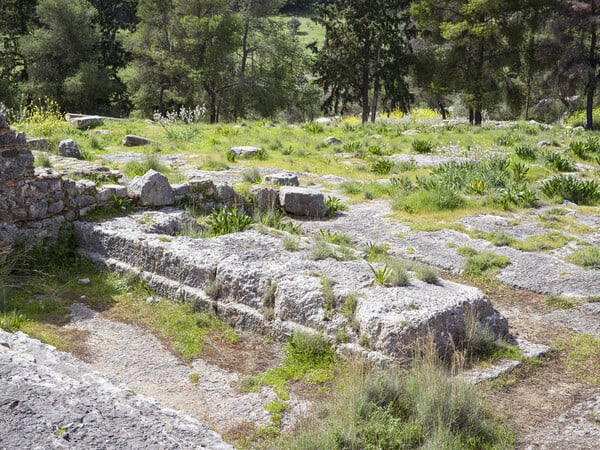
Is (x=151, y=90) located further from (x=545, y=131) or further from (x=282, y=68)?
(x=545, y=131)

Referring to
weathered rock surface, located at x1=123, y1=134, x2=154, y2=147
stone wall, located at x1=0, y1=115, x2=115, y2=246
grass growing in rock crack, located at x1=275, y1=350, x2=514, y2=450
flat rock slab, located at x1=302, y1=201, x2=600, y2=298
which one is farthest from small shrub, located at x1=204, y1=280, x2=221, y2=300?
weathered rock surface, located at x1=123, y1=134, x2=154, y2=147

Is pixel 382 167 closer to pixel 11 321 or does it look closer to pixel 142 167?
pixel 142 167

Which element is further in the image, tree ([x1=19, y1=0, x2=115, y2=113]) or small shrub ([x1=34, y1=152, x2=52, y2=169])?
tree ([x1=19, y1=0, x2=115, y2=113])

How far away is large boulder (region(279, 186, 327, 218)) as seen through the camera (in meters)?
11.5

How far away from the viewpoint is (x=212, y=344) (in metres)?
6.46

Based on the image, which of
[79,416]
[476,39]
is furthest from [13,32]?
[79,416]

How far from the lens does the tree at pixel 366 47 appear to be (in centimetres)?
3130

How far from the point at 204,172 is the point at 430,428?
10333 millimetres

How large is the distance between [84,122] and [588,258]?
17032mm

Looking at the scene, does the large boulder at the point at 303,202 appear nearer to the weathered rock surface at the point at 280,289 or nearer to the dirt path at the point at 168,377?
the weathered rock surface at the point at 280,289

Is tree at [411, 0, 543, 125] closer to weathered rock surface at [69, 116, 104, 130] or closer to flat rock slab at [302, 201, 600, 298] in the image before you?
weathered rock surface at [69, 116, 104, 130]

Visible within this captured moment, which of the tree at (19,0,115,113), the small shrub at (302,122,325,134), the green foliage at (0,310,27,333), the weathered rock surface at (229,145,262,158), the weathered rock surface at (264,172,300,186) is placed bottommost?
the green foliage at (0,310,27,333)

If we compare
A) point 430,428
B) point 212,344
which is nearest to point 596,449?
point 430,428

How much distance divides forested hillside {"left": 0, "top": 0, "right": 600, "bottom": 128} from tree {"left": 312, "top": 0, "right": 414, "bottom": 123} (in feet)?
0.23
